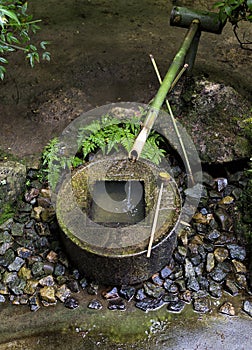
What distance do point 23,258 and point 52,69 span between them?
2.53 metres

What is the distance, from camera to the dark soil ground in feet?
16.5

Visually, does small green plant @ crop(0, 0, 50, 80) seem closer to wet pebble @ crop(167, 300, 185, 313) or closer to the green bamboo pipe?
the green bamboo pipe

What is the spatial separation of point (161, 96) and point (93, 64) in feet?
6.40

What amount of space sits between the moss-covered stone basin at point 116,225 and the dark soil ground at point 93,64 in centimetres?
108

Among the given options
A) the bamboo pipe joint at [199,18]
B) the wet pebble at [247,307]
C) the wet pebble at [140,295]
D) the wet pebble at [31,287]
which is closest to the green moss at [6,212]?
the wet pebble at [31,287]

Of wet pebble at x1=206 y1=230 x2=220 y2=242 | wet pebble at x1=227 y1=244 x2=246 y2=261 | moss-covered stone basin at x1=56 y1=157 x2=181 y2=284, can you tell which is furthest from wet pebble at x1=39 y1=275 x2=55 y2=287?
wet pebble at x1=227 y1=244 x2=246 y2=261

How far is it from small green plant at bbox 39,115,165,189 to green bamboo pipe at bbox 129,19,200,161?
61 centimetres

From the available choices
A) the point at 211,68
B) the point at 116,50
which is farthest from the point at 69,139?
the point at 211,68

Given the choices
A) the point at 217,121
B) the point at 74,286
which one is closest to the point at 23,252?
the point at 74,286

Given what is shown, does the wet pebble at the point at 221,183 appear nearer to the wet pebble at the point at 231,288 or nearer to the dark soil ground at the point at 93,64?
the wet pebble at the point at 231,288

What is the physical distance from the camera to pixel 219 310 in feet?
12.3

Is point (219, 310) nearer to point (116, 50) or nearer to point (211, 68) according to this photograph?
point (211, 68)

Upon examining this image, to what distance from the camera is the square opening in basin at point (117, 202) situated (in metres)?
3.98

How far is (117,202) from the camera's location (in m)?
4.13
